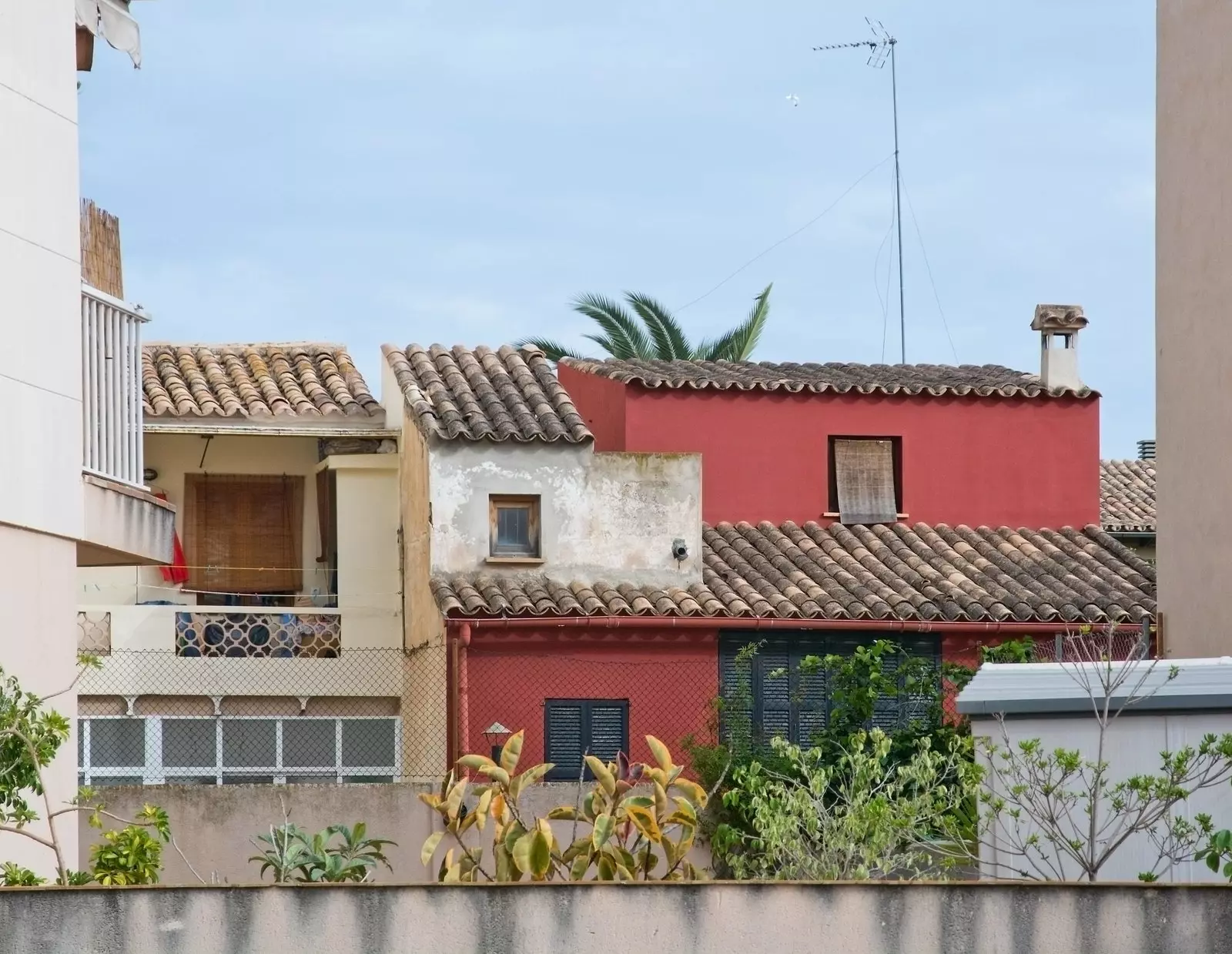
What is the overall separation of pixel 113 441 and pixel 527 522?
10.1 metres

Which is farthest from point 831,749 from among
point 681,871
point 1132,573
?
point 1132,573

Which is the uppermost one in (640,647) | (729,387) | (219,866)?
(729,387)

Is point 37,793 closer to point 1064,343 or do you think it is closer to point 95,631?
point 95,631

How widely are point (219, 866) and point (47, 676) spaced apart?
4.16 meters

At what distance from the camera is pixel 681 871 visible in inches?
543

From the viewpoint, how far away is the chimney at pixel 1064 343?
28.9m

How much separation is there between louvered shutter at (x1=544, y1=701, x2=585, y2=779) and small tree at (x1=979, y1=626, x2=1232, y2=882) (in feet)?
30.0

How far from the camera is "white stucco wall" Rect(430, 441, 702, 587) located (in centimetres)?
2369

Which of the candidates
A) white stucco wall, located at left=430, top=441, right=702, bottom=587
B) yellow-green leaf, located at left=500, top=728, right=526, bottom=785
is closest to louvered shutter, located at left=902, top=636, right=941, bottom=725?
white stucco wall, located at left=430, top=441, right=702, bottom=587

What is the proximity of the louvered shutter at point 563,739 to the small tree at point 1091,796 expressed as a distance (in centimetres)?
916

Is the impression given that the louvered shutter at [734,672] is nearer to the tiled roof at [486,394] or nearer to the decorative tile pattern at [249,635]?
the tiled roof at [486,394]

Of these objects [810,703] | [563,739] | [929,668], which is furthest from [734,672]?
[929,668]

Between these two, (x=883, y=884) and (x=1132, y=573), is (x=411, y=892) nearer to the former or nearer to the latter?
(x=883, y=884)

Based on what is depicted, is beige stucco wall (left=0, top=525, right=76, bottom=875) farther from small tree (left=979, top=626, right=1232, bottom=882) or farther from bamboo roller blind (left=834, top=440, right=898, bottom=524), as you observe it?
bamboo roller blind (left=834, top=440, right=898, bottom=524)
